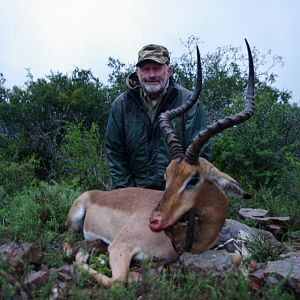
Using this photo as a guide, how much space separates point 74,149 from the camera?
1055 centimetres

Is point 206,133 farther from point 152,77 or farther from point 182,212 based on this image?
point 152,77

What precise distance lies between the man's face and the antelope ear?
8.26ft

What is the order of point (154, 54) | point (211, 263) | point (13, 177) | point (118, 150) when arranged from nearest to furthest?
point (211, 263) → point (154, 54) → point (118, 150) → point (13, 177)

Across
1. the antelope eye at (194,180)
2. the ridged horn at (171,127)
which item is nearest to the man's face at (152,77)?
the ridged horn at (171,127)

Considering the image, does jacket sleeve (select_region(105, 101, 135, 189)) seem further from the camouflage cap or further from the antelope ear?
the antelope ear

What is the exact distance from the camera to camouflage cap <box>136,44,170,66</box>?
7094mm

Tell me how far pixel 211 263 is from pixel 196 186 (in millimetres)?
836

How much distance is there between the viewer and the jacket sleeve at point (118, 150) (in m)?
7.62

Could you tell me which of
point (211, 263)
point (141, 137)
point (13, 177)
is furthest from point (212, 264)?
point (13, 177)

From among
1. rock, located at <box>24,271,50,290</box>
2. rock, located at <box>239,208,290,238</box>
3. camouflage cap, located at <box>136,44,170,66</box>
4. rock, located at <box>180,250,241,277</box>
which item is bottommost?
rock, located at <box>239,208,290,238</box>

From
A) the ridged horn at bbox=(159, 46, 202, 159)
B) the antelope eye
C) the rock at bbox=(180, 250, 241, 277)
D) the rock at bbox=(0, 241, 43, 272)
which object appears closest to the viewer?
the rock at bbox=(0, 241, 43, 272)

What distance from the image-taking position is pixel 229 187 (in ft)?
16.3

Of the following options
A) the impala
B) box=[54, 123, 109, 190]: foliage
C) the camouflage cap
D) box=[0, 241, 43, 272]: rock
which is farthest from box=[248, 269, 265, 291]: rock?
box=[54, 123, 109, 190]: foliage

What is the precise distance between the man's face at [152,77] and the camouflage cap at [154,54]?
9 centimetres
